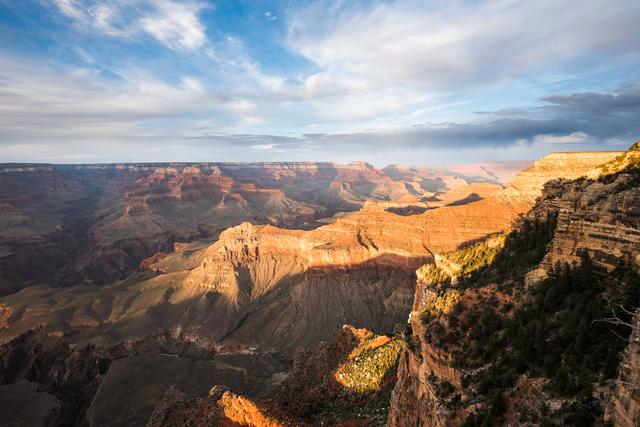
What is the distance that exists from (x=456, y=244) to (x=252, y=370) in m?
43.9

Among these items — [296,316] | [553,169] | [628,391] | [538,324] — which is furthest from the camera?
[296,316]

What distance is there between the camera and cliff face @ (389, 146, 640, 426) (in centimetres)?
1415

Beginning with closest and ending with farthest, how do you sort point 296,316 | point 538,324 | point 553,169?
point 538,324, point 553,169, point 296,316

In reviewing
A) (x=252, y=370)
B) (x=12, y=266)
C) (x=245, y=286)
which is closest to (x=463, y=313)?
(x=252, y=370)

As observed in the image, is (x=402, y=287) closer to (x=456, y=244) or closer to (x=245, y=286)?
(x=456, y=244)

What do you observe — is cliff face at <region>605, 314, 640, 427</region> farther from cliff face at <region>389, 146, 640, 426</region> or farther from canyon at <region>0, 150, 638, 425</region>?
canyon at <region>0, 150, 638, 425</region>

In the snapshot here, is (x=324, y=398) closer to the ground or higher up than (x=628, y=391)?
closer to the ground

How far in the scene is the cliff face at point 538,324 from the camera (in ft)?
46.4

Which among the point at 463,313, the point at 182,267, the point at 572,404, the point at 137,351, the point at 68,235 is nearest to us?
the point at 572,404

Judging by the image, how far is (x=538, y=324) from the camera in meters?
17.0

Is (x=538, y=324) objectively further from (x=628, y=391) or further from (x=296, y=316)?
(x=296, y=316)

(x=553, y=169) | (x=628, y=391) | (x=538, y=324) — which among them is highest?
(x=628, y=391)

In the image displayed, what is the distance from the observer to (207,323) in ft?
280

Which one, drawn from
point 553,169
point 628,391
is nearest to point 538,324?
point 628,391
